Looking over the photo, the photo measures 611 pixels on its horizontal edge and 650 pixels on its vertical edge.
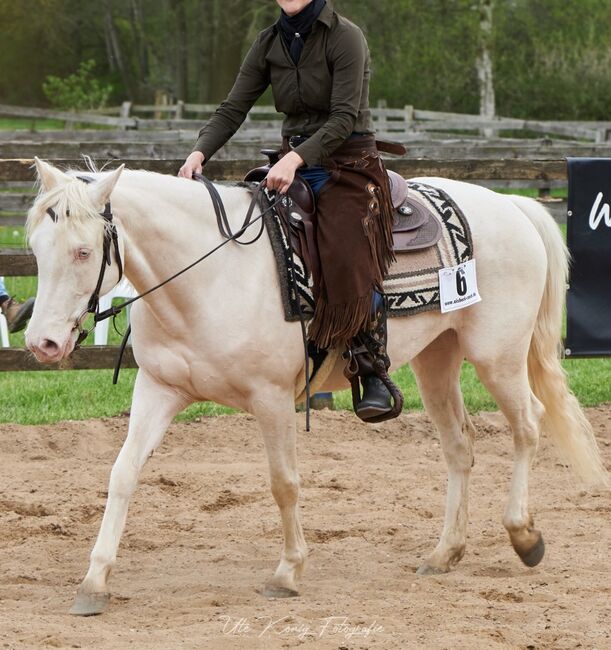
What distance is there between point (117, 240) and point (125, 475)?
39.4 inches

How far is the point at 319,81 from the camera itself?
4879 millimetres

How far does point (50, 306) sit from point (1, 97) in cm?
5201

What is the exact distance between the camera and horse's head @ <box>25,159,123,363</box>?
13.4 feet

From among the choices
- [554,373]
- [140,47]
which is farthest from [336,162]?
[140,47]

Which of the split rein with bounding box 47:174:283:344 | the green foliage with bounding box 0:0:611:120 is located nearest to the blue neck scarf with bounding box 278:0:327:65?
the split rein with bounding box 47:174:283:344

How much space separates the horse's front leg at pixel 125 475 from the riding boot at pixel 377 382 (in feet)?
2.78

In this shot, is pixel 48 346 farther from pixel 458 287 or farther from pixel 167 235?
pixel 458 287

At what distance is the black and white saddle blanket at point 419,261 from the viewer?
4817mm

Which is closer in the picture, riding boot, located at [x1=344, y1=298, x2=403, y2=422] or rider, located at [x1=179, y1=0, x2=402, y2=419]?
rider, located at [x1=179, y1=0, x2=402, y2=419]

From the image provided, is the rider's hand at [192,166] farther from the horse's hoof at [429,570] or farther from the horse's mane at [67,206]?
the horse's hoof at [429,570]

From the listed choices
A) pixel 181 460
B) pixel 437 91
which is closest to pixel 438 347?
pixel 181 460

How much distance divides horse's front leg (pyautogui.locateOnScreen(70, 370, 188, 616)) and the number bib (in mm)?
1378

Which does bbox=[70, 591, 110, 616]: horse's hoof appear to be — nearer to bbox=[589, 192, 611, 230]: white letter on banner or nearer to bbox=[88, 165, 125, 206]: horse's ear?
bbox=[88, 165, 125, 206]: horse's ear

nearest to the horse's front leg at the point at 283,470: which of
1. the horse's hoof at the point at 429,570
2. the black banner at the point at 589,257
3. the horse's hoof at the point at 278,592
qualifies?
the horse's hoof at the point at 278,592
